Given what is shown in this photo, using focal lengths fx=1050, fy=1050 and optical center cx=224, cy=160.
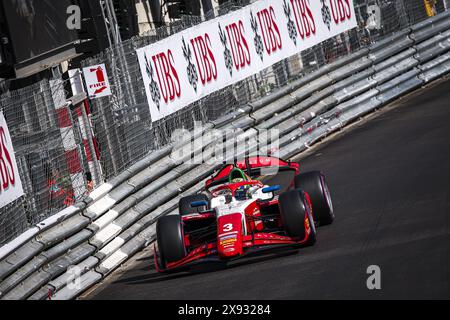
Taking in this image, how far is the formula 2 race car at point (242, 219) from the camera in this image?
9805 millimetres

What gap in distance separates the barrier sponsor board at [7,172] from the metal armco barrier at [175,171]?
413 millimetres

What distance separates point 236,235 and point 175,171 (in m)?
4.24

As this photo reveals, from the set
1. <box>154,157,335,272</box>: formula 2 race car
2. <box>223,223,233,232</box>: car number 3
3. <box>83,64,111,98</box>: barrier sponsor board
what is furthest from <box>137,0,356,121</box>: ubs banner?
<box>223,223,233,232</box>: car number 3

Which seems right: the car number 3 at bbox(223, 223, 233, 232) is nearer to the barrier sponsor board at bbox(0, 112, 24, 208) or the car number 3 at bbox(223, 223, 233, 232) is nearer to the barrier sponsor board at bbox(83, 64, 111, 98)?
the barrier sponsor board at bbox(0, 112, 24, 208)

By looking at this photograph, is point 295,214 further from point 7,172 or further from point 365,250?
point 7,172

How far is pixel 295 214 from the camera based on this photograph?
32.1 feet

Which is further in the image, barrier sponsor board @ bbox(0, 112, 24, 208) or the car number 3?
barrier sponsor board @ bbox(0, 112, 24, 208)

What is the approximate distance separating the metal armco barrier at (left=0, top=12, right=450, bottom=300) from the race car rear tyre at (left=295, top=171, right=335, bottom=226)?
236 centimetres

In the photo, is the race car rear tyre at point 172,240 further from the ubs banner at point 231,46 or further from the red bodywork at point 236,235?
the ubs banner at point 231,46

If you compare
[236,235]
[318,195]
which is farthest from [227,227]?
[318,195]

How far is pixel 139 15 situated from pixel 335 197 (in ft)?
48.7

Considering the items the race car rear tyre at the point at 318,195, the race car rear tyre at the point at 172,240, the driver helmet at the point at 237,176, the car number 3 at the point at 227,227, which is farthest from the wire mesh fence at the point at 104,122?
the race car rear tyre at the point at 318,195

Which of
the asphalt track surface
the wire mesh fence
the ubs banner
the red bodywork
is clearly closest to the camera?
the asphalt track surface

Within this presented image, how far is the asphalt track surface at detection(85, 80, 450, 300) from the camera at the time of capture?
7.91 metres
